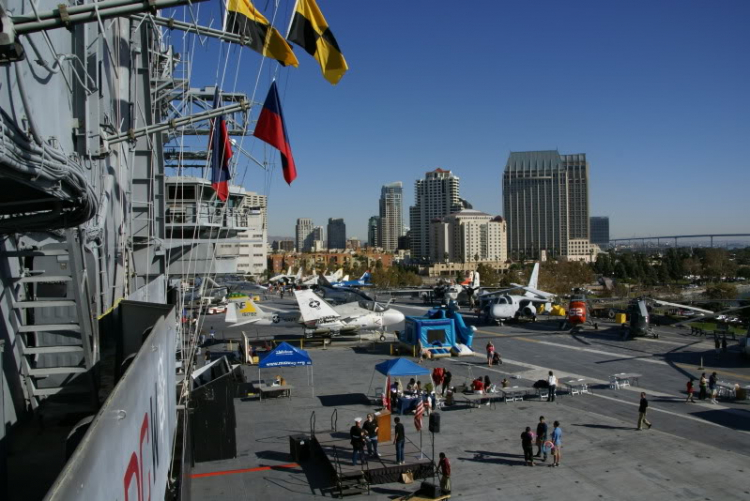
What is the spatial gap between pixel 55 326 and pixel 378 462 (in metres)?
8.35

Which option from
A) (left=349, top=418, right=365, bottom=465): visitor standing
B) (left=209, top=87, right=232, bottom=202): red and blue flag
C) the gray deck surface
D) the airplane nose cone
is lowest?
the gray deck surface

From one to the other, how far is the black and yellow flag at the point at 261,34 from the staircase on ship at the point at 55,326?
4308mm

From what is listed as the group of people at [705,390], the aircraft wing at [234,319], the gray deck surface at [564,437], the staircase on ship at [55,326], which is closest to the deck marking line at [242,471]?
the gray deck surface at [564,437]

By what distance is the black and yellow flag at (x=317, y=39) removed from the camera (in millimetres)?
9695

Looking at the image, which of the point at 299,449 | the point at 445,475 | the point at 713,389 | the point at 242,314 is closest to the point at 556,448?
the point at 445,475

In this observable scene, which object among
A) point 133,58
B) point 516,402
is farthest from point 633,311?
point 133,58

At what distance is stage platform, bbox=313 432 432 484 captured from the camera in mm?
12273

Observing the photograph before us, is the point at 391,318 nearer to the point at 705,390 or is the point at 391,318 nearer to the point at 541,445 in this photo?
the point at 705,390

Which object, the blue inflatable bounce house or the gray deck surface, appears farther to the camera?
the blue inflatable bounce house

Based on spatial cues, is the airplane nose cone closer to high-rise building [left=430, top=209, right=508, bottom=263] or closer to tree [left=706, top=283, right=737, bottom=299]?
tree [left=706, top=283, right=737, bottom=299]

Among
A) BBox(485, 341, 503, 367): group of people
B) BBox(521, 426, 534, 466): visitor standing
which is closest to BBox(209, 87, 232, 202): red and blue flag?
BBox(521, 426, 534, 466): visitor standing

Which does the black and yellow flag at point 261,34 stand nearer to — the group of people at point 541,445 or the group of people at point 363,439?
the group of people at point 363,439

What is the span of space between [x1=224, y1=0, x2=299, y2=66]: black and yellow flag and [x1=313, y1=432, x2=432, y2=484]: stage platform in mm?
8316

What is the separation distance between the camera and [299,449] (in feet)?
45.0
